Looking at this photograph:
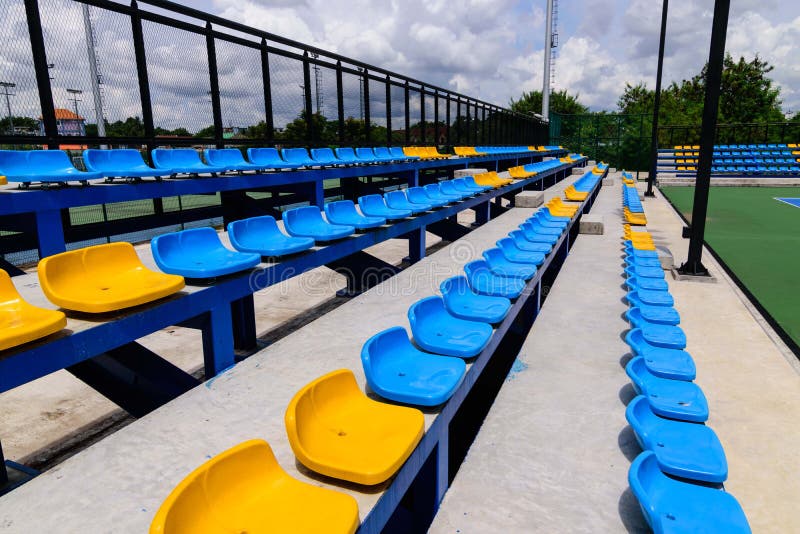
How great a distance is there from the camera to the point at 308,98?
892cm

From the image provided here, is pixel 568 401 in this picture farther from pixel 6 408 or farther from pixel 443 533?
pixel 6 408

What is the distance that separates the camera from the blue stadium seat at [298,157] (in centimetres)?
775

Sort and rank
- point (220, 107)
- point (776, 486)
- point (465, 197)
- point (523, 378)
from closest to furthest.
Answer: point (776, 486) < point (523, 378) < point (220, 107) < point (465, 197)

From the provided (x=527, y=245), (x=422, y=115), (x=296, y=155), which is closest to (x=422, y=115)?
(x=422, y=115)

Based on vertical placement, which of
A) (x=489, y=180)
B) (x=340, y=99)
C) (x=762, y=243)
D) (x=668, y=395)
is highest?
(x=340, y=99)

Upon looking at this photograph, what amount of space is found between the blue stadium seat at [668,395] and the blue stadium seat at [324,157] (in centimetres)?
595

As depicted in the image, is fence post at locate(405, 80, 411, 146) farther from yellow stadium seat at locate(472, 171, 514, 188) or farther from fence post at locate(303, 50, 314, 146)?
fence post at locate(303, 50, 314, 146)

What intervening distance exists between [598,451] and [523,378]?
0.94 m

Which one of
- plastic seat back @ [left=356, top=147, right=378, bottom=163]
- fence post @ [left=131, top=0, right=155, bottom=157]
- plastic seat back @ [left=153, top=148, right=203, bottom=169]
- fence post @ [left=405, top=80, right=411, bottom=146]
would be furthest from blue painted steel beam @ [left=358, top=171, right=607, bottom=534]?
fence post @ [left=405, top=80, right=411, bottom=146]

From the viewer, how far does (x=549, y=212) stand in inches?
372

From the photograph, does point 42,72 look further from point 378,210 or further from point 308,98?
point 308,98

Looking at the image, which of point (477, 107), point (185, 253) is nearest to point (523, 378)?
point (185, 253)

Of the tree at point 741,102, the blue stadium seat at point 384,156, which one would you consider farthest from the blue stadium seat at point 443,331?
the tree at point 741,102

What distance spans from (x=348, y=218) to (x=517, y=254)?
6.79ft
